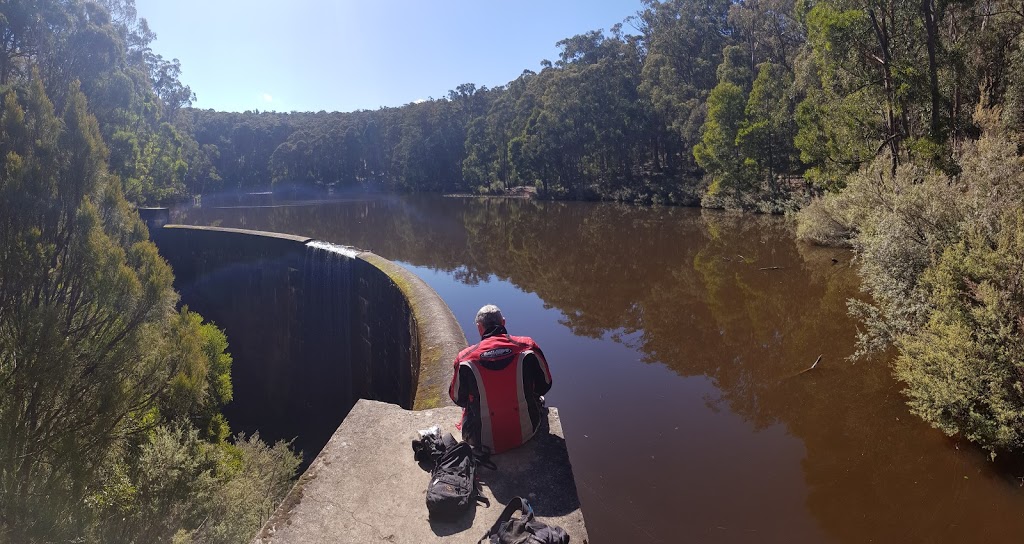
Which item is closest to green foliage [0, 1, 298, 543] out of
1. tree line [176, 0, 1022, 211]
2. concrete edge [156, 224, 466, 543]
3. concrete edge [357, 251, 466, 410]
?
concrete edge [156, 224, 466, 543]

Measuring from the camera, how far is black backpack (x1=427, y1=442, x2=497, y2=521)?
123 inches

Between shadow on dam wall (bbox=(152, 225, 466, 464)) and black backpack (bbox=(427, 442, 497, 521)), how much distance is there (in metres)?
4.56

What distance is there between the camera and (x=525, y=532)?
A: 282cm

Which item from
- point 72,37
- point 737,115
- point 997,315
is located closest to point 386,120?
point 737,115

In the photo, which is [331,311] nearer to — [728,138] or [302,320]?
[302,320]

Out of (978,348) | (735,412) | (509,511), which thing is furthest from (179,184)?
(978,348)

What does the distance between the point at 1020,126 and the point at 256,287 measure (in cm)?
1975

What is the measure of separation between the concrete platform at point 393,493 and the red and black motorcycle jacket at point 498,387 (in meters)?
0.18

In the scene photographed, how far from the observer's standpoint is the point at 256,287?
17.9m

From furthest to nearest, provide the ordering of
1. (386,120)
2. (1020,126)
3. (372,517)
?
(386,120) < (1020,126) < (372,517)

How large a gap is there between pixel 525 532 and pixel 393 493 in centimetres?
97

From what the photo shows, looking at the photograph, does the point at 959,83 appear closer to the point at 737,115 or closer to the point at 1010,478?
the point at 1010,478

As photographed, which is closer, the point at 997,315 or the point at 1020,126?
the point at 997,315

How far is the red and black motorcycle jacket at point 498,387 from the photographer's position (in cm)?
354
